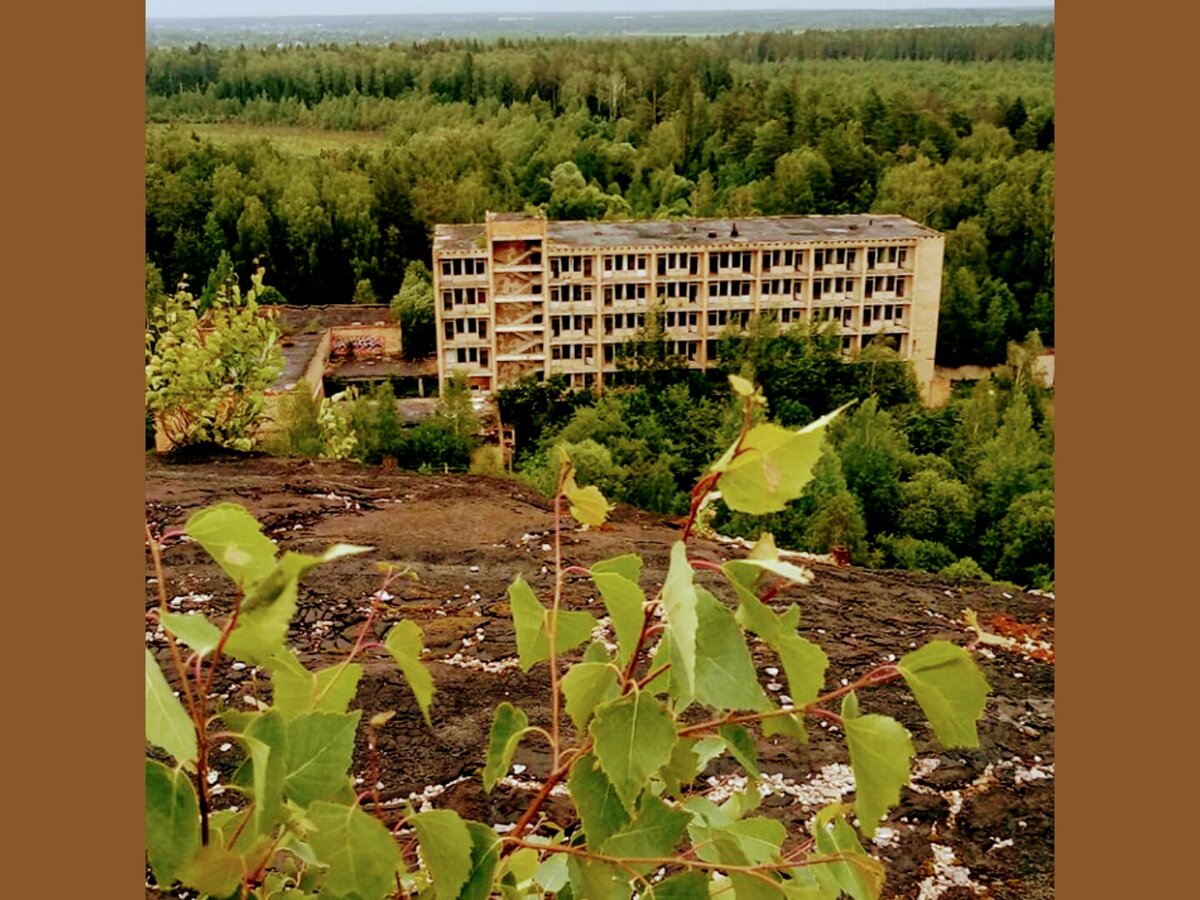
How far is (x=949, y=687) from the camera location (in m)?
0.59

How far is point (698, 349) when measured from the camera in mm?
12883

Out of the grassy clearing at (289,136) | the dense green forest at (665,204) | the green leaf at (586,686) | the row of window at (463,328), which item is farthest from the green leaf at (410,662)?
the grassy clearing at (289,136)

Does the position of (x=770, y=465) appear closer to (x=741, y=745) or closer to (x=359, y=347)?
(x=741, y=745)

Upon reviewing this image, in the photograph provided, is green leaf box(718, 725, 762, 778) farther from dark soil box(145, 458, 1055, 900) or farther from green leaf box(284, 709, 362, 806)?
dark soil box(145, 458, 1055, 900)

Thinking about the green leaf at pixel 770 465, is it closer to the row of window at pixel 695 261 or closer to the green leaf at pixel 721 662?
the green leaf at pixel 721 662

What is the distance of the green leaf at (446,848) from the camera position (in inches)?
24.1

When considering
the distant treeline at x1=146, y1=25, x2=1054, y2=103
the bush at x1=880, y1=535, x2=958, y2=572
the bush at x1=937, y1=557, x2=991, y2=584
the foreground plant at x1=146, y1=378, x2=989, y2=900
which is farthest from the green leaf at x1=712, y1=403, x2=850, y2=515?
the distant treeline at x1=146, y1=25, x2=1054, y2=103

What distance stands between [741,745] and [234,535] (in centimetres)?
34

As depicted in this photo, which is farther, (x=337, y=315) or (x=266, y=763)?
(x=337, y=315)

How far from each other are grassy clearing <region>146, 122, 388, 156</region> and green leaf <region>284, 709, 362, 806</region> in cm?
1897

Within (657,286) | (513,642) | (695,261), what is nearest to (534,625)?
(513,642)

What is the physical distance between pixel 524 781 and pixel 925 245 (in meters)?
12.1

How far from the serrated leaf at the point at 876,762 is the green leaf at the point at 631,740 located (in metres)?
0.10

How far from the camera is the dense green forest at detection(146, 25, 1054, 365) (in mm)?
15242
